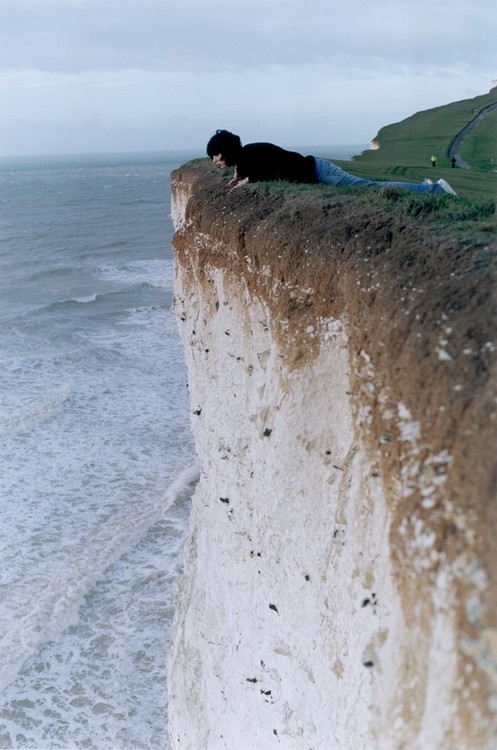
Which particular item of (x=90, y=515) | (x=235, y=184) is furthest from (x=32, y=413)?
(x=235, y=184)

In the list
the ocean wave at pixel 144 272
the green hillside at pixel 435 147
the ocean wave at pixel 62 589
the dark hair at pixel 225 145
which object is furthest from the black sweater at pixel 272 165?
the ocean wave at pixel 144 272

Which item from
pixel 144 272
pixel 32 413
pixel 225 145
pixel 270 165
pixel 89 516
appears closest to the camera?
pixel 225 145

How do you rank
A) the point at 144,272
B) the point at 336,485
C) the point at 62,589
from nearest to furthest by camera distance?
the point at 336,485 → the point at 62,589 → the point at 144,272

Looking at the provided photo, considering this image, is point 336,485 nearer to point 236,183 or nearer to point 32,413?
point 236,183

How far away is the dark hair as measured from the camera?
716 cm

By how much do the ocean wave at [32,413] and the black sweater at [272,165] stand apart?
1020 centimetres

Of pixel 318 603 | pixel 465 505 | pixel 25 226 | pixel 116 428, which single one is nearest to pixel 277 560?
pixel 318 603

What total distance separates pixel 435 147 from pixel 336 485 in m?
32.3

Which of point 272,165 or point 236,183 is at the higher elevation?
point 272,165

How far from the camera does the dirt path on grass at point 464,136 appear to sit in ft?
92.6

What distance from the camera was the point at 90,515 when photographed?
12188 millimetres

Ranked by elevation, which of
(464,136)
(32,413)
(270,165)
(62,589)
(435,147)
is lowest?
(62,589)

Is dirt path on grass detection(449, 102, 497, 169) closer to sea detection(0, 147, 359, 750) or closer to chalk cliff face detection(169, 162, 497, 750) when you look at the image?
sea detection(0, 147, 359, 750)

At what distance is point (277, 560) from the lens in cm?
533
